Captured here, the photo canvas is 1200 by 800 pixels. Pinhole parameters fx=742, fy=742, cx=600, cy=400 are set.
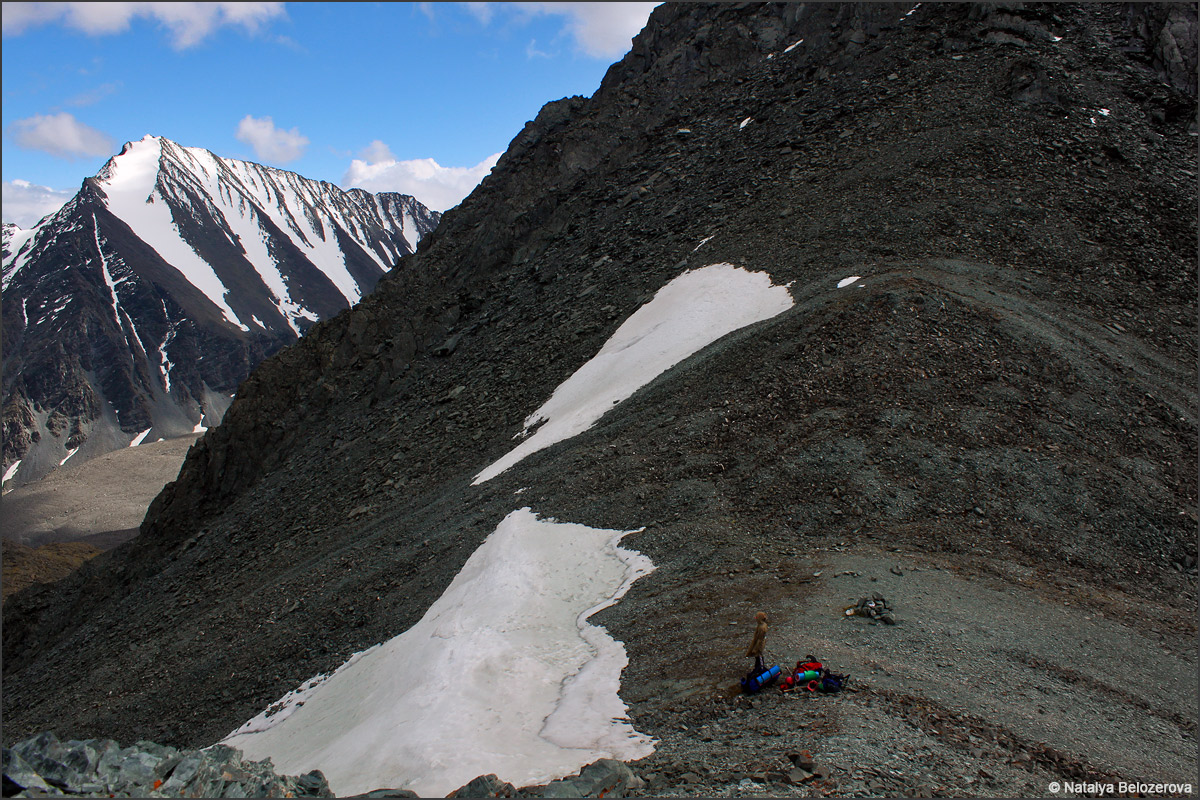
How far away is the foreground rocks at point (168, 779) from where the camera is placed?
26.4 feet

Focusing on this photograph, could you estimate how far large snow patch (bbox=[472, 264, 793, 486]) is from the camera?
990 inches

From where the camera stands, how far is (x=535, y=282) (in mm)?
38781

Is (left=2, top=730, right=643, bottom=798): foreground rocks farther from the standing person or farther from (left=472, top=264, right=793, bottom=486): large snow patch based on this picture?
(left=472, top=264, right=793, bottom=486): large snow patch

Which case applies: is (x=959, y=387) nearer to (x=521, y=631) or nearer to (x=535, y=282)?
(x=521, y=631)

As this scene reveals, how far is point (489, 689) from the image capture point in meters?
12.3

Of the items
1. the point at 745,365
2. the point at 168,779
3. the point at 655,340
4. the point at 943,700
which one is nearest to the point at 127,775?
the point at 168,779

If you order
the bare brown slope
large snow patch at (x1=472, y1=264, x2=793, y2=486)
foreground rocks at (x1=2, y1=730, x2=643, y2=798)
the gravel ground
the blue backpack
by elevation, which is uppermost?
the bare brown slope

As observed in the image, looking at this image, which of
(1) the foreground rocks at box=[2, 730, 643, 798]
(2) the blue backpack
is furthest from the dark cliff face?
(1) the foreground rocks at box=[2, 730, 643, 798]

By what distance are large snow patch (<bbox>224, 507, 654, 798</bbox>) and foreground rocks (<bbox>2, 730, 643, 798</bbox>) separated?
2.93ft

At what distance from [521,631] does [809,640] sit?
5.55 meters

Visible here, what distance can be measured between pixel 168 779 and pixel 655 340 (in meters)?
21.1

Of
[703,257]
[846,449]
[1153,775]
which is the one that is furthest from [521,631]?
[703,257]

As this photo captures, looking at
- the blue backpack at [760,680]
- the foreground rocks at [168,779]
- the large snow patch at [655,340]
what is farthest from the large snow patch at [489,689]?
the large snow patch at [655,340]

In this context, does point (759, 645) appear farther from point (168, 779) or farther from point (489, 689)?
point (168, 779)
